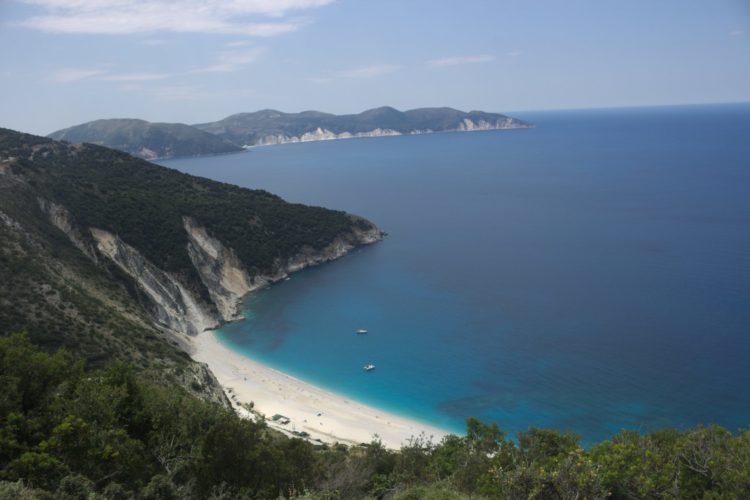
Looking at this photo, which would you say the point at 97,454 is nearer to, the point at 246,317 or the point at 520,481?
the point at 520,481

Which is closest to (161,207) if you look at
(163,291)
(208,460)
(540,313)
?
(163,291)

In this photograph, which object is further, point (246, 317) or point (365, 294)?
point (365, 294)

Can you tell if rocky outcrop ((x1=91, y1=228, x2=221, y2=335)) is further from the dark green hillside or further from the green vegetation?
the green vegetation

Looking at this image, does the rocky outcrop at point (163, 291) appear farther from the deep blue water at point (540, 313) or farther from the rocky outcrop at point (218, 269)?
the deep blue water at point (540, 313)

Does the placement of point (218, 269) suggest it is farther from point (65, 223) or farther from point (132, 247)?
point (65, 223)

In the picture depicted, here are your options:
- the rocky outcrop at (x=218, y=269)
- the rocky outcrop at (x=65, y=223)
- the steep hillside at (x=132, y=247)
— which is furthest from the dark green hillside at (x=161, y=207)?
the rocky outcrop at (x=65, y=223)

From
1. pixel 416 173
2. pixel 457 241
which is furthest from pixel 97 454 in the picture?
pixel 416 173

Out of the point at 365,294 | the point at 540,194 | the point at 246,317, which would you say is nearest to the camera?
the point at 246,317
